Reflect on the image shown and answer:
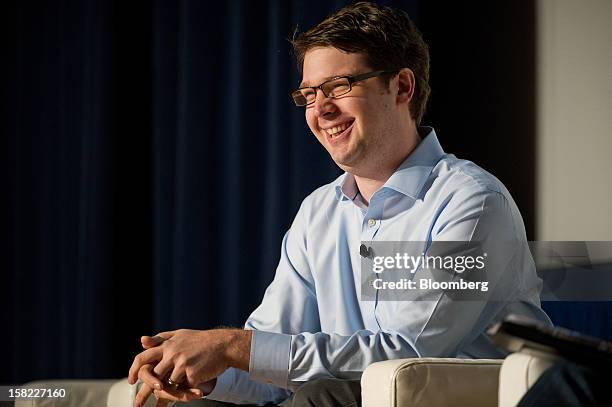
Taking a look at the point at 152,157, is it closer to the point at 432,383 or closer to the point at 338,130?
the point at 338,130

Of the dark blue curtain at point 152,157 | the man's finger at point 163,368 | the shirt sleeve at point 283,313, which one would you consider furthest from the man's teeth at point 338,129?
the dark blue curtain at point 152,157

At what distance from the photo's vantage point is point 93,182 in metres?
3.19

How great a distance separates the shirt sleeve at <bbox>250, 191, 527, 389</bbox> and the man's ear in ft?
1.14

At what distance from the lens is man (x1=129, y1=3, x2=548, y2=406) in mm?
1618

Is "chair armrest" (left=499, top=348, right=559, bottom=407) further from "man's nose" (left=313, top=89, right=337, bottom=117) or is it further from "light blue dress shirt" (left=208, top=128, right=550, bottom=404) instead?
"man's nose" (left=313, top=89, right=337, bottom=117)

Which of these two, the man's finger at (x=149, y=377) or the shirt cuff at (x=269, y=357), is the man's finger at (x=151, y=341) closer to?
the man's finger at (x=149, y=377)

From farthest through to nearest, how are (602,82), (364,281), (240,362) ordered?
(602,82)
(364,281)
(240,362)

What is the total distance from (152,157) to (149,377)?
1.69 metres

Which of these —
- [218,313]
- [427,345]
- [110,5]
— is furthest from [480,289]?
[110,5]

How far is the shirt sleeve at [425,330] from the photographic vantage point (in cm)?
162

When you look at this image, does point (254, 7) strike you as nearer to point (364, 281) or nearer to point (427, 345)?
point (364, 281)

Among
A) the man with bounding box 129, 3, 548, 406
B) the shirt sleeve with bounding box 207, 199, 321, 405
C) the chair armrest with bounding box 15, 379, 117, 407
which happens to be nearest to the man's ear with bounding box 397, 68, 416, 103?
the man with bounding box 129, 3, 548, 406

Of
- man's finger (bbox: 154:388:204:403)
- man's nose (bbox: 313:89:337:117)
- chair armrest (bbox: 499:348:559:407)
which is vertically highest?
man's nose (bbox: 313:89:337:117)

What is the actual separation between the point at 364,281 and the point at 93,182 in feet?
5.17
